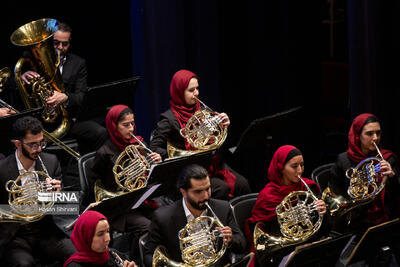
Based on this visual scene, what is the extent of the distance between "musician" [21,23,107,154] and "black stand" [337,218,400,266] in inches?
101

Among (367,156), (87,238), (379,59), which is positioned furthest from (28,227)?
(379,59)

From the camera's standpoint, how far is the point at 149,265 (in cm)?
439

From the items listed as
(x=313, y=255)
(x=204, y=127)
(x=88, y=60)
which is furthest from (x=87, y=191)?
(x=88, y=60)

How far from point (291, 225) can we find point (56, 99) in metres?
2.34

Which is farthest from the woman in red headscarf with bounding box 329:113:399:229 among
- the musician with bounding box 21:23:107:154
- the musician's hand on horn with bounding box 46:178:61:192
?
→ the musician with bounding box 21:23:107:154

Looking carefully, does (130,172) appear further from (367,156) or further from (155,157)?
(367,156)

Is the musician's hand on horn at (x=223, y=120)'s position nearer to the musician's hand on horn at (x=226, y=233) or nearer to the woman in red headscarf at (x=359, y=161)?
the woman in red headscarf at (x=359, y=161)

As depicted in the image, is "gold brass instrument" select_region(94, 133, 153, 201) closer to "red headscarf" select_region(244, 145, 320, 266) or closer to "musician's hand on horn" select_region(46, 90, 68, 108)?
"red headscarf" select_region(244, 145, 320, 266)

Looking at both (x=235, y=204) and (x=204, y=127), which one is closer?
(x=235, y=204)

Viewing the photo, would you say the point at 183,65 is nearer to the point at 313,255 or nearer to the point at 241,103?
the point at 241,103

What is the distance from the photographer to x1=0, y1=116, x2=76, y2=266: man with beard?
4.86 metres

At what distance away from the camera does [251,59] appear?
688 cm

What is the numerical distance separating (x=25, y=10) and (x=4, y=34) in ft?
1.07

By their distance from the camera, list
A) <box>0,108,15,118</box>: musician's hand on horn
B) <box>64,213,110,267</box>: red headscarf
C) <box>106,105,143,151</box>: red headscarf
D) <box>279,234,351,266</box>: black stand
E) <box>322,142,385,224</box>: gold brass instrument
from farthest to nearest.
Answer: <box>0,108,15,118</box>: musician's hand on horn
<box>106,105,143,151</box>: red headscarf
<box>322,142,385,224</box>: gold brass instrument
<box>64,213,110,267</box>: red headscarf
<box>279,234,351,266</box>: black stand
